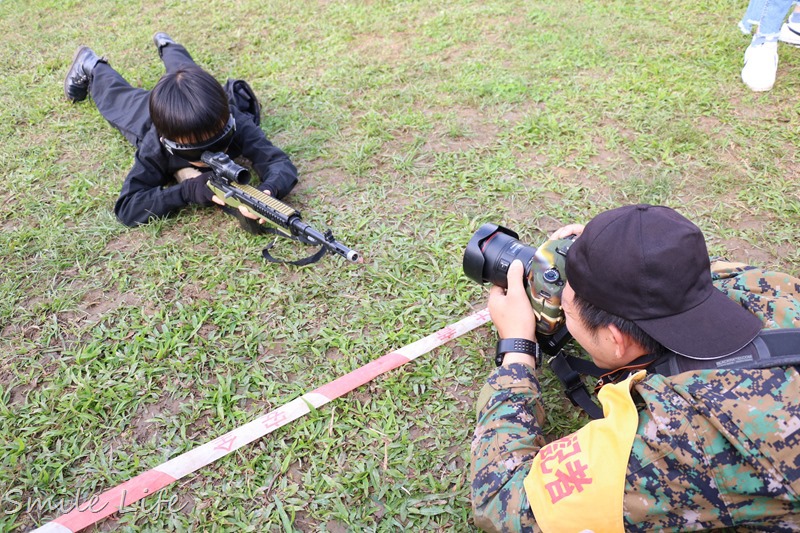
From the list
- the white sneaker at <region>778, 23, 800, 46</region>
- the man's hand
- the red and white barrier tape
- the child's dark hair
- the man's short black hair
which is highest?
the child's dark hair

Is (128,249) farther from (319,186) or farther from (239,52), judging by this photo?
(239,52)

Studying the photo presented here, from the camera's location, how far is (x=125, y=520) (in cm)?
229

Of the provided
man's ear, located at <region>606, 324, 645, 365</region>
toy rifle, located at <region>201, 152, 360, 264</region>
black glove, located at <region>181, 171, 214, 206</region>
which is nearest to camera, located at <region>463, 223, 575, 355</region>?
man's ear, located at <region>606, 324, 645, 365</region>

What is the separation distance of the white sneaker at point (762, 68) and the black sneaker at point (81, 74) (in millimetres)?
5326

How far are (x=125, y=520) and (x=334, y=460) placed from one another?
0.86m

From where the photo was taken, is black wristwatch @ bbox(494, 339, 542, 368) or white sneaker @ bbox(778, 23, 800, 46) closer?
black wristwatch @ bbox(494, 339, 542, 368)

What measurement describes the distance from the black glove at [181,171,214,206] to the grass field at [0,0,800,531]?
0.62 feet

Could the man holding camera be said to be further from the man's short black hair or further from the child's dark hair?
the child's dark hair

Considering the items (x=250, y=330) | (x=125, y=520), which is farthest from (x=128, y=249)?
(x=125, y=520)

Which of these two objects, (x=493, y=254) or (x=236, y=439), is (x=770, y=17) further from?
(x=236, y=439)

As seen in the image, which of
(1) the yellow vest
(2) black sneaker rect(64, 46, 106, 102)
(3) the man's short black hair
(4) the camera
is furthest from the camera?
(2) black sneaker rect(64, 46, 106, 102)

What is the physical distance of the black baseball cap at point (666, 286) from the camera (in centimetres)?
161

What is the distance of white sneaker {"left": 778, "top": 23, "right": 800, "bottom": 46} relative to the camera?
4941 millimetres

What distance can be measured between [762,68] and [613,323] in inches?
152
